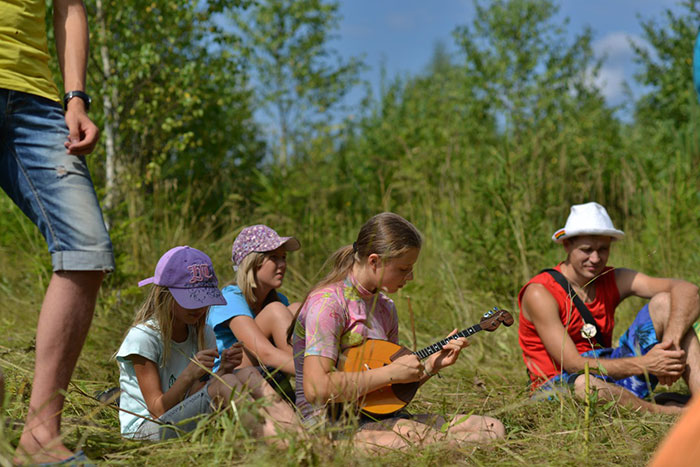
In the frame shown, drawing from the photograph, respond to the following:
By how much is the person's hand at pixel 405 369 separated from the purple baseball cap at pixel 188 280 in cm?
76

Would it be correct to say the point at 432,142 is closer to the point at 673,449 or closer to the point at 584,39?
the point at 584,39

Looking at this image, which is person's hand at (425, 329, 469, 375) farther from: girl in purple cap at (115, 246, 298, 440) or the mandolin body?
girl in purple cap at (115, 246, 298, 440)

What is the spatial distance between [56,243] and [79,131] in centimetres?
35

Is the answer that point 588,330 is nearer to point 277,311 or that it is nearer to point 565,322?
point 565,322

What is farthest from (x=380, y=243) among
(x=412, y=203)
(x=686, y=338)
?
(x=412, y=203)

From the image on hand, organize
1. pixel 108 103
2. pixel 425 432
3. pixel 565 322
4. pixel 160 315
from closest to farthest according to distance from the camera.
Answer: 1. pixel 425 432
2. pixel 160 315
3. pixel 565 322
4. pixel 108 103

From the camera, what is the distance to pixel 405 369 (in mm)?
2586

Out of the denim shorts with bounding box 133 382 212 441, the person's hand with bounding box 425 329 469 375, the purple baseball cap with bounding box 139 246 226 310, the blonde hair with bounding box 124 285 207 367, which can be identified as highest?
the purple baseball cap with bounding box 139 246 226 310

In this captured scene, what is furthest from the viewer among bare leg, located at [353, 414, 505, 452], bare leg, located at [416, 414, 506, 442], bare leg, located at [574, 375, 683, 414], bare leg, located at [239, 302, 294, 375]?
bare leg, located at [239, 302, 294, 375]

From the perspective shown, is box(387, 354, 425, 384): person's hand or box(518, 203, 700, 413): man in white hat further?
box(518, 203, 700, 413): man in white hat

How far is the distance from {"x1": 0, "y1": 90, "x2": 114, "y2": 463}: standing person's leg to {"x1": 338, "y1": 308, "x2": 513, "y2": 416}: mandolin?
3.25 feet

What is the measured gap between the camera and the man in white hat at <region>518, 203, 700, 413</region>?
3.41 meters

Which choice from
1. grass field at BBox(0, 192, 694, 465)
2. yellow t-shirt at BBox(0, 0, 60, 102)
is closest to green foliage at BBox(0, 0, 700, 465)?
grass field at BBox(0, 192, 694, 465)

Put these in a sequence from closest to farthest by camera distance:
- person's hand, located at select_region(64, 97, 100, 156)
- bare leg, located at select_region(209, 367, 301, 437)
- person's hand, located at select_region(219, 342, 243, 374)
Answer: person's hand, located at select_region(64, 97, 100, 156) → bare leg, located at select_region(209, 367, 301, 437) → person's hand, located at select_region(219, 342, 243, 374)
